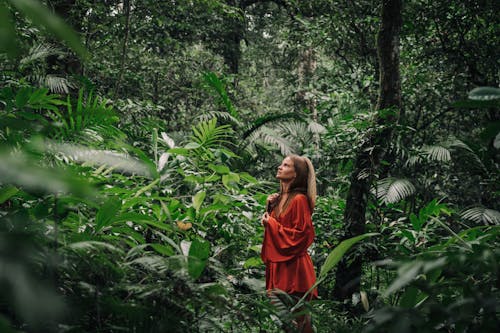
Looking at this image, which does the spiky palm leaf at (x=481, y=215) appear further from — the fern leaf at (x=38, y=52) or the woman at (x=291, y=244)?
the fern leaf at (x=38, y=52)

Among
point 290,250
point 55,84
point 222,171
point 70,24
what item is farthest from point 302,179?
point 70,24

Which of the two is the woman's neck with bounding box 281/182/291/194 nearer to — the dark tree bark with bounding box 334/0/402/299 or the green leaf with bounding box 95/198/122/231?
the dark tree bark with bounding box 334/0/402/299

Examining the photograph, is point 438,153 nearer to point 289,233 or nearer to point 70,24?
point 289,233

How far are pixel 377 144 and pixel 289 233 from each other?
1.25m

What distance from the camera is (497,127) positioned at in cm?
123

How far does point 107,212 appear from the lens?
6.68ft

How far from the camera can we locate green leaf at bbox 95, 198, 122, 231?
Result: 6.64ft

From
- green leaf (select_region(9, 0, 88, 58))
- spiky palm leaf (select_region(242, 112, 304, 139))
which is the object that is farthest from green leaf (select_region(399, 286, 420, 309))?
spiky palm leaf (select_region(242, 112, 304, 139))

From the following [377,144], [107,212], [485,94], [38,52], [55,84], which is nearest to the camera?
[485,94]

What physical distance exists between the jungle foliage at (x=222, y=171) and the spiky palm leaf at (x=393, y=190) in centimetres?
3

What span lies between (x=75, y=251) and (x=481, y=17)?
647 cm

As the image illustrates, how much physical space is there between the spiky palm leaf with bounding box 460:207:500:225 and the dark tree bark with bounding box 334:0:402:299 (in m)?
2.36

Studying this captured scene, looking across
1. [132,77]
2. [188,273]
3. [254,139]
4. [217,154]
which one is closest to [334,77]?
[254,139]

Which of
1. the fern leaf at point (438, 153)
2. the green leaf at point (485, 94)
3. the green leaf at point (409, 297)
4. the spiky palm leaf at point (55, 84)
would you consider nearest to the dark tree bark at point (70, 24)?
the spiky palm leaf at point (55, 84)
